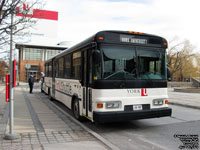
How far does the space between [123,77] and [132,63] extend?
1.73 feet

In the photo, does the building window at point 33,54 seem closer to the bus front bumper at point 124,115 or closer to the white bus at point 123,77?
the white bus at point 123,77

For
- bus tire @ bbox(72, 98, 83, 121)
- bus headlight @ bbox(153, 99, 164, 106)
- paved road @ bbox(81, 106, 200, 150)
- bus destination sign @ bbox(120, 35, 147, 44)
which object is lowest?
paved road @ bbox(81, 106, 200, 150)

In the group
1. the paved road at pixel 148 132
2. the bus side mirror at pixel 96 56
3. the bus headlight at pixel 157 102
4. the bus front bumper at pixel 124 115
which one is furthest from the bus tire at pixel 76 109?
the bus headlight at pixel 157 102

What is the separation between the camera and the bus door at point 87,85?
6672 millimetres

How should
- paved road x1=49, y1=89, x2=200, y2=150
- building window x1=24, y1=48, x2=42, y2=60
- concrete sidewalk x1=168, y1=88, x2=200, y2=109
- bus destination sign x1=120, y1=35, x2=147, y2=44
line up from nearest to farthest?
paved road x1=49, y1=89, x2=200, y2=150 < bus destination sign x1=120, y1=35, x2=147, y2=44 < concrete sidewalk x1=168, y1=88, x2=200, y2=109 < building window x1=24, y1=48, x2=42, y2=60

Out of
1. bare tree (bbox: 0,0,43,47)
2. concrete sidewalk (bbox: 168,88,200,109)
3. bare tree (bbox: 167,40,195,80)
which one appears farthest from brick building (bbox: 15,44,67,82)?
bare tree (bbox: 0,0,43,47)

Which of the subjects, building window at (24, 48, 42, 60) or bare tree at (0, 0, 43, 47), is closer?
bare tree at (0, 0, 43, 47)

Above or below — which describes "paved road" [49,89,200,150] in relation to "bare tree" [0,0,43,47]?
below

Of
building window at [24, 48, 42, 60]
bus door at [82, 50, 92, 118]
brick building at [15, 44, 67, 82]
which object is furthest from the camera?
building window at [24, 48, 42, 60]

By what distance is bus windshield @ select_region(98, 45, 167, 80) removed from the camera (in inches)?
246

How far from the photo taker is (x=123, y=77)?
252 inches

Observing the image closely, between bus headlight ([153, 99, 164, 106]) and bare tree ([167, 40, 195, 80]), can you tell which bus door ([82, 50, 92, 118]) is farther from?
bare tree ([167, 40, 195, 80])

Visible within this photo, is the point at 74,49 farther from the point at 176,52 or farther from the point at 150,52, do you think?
the point at 176,52

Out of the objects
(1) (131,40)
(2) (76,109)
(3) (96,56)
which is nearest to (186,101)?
(2) (76,109)
